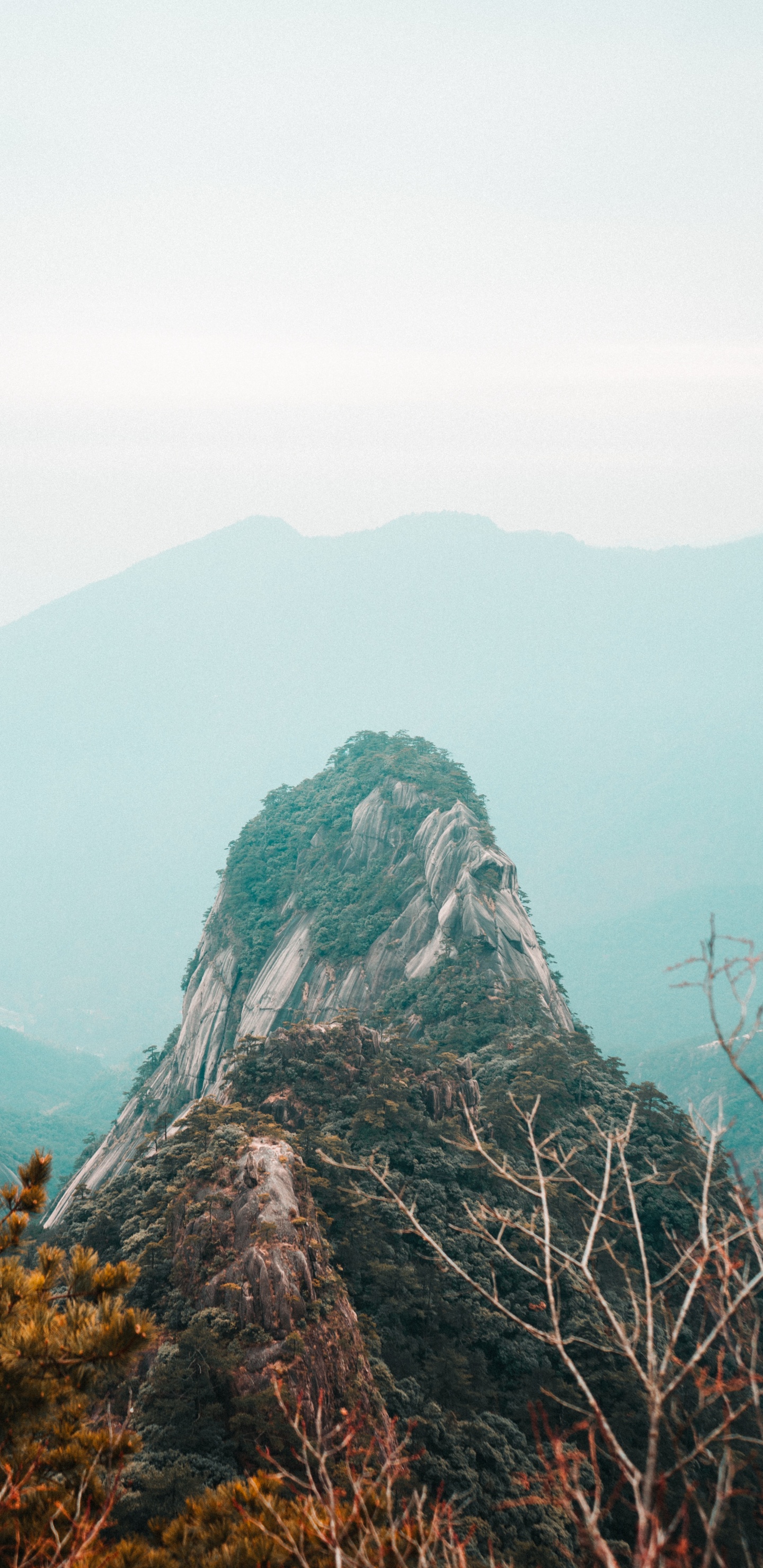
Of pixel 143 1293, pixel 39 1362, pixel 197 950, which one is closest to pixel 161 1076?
pixel 197 950

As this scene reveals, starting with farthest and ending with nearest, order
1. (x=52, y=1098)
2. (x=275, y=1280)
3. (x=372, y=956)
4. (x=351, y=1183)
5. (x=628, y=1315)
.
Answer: (x=52, y=1098)
(x=372, y=956)
(x=628, y=1315)
(x=351, y=1183)
(x=275, y=1280)

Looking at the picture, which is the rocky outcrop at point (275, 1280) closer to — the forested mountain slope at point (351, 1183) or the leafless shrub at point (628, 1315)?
the forested mountain slope at point (351, 1183)

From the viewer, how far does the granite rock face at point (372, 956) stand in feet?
135

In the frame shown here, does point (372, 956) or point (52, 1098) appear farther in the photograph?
point (52, 1098)

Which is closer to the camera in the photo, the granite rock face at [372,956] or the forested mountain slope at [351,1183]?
the forested mountain slope at [351,1183]

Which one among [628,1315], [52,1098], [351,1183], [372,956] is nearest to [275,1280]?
[351,1183]

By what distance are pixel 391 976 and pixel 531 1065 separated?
14.5 m

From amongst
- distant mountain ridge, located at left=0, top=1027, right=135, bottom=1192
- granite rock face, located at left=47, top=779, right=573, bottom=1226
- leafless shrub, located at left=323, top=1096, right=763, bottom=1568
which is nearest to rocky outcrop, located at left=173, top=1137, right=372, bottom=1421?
leafless shrub, located at left=323, top=1096, right=763, bottom=1568

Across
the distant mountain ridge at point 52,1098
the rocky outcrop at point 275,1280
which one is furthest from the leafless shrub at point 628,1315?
the distant mountain ridge at point 52,1098

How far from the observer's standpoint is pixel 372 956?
45469mm

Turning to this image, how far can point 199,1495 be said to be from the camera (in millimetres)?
11664

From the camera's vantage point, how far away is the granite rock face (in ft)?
135

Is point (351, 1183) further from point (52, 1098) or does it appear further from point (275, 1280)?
point (52, 1098)

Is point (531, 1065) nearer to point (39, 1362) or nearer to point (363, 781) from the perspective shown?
point (39, 1362)
